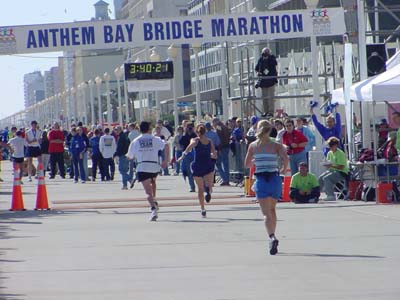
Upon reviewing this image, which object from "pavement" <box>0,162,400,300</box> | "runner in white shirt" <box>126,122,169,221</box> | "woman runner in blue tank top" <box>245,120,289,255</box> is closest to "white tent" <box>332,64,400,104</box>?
"pavement" <box>0,162,400,300</box>

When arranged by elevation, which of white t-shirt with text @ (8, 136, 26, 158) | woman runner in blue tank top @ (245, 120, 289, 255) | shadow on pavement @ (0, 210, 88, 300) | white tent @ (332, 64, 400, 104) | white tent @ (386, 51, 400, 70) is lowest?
shadow on pavement @ (0, 210, 88, 300)

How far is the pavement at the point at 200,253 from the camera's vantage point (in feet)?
38.0

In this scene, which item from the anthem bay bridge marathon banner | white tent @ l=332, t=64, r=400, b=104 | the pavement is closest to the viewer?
the pavement

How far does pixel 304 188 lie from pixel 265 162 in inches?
326

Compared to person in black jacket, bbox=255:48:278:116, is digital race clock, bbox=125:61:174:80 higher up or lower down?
higher up

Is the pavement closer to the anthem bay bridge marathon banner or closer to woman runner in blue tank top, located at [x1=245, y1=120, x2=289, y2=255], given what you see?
woman runner in blue tank top, located at [x1=245, y1=120, x2=289, y2=255]

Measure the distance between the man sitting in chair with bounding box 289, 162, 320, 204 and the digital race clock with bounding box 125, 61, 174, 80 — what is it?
19869mm

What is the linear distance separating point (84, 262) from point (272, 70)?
670 inches

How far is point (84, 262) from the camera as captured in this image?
1425 centimetres

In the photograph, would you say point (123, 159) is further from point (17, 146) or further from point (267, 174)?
point (267, 174)

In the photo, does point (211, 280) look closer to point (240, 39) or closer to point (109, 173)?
point (240, 39)

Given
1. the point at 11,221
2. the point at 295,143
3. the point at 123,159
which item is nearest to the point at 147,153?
the point at 11,221

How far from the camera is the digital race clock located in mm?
42469

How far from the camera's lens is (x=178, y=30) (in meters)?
27.8
